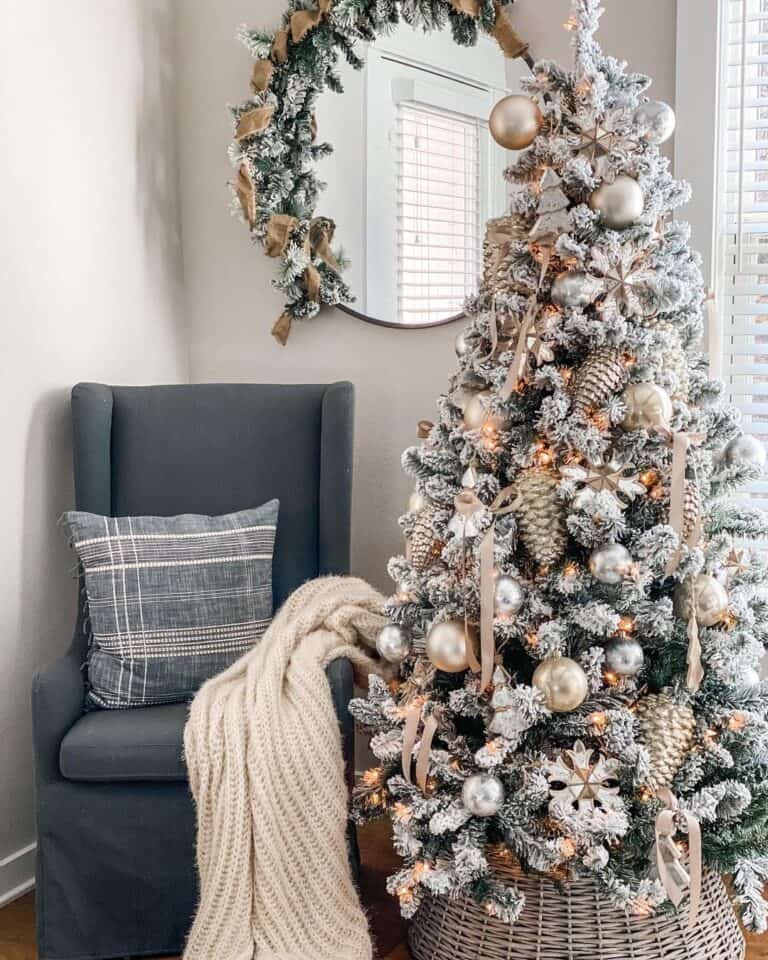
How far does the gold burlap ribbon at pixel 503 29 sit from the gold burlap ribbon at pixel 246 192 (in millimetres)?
614

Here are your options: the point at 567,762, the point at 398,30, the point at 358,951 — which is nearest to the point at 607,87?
the point at 398,30

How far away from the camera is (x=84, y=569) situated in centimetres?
208

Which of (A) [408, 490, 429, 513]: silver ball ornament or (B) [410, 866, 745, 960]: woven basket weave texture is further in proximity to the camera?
(A) [408, 490, 429, 513]: silver ball ornament

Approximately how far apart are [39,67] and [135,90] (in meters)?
0.35

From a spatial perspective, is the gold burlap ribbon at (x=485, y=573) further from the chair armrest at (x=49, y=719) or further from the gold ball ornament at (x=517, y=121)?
the chair armrest at (x=49, y=719)

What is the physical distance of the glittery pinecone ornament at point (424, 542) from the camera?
173 centimetres

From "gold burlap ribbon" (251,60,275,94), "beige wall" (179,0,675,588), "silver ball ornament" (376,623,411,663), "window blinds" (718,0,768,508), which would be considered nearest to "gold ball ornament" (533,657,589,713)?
"silver ball ornament" (376,623,411,663)

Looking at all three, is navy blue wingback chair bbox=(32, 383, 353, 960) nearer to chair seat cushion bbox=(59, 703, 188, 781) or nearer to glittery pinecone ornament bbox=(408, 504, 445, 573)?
chair seat cushion bbox=(59, 703, 188, 781)

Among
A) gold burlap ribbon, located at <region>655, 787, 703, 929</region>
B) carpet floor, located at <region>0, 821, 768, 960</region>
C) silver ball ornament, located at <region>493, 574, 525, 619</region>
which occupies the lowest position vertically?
carpet floor, located at <region>0, 821, 768, 960</region>

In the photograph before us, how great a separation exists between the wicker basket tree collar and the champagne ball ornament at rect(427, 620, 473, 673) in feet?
3.68

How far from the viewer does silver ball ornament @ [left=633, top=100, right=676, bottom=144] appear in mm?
1622

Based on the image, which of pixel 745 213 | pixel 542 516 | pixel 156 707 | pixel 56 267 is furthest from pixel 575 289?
pixel 56 267

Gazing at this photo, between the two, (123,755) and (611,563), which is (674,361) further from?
(123,755)

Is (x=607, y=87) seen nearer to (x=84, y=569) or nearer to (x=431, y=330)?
(x=431, y=330)
